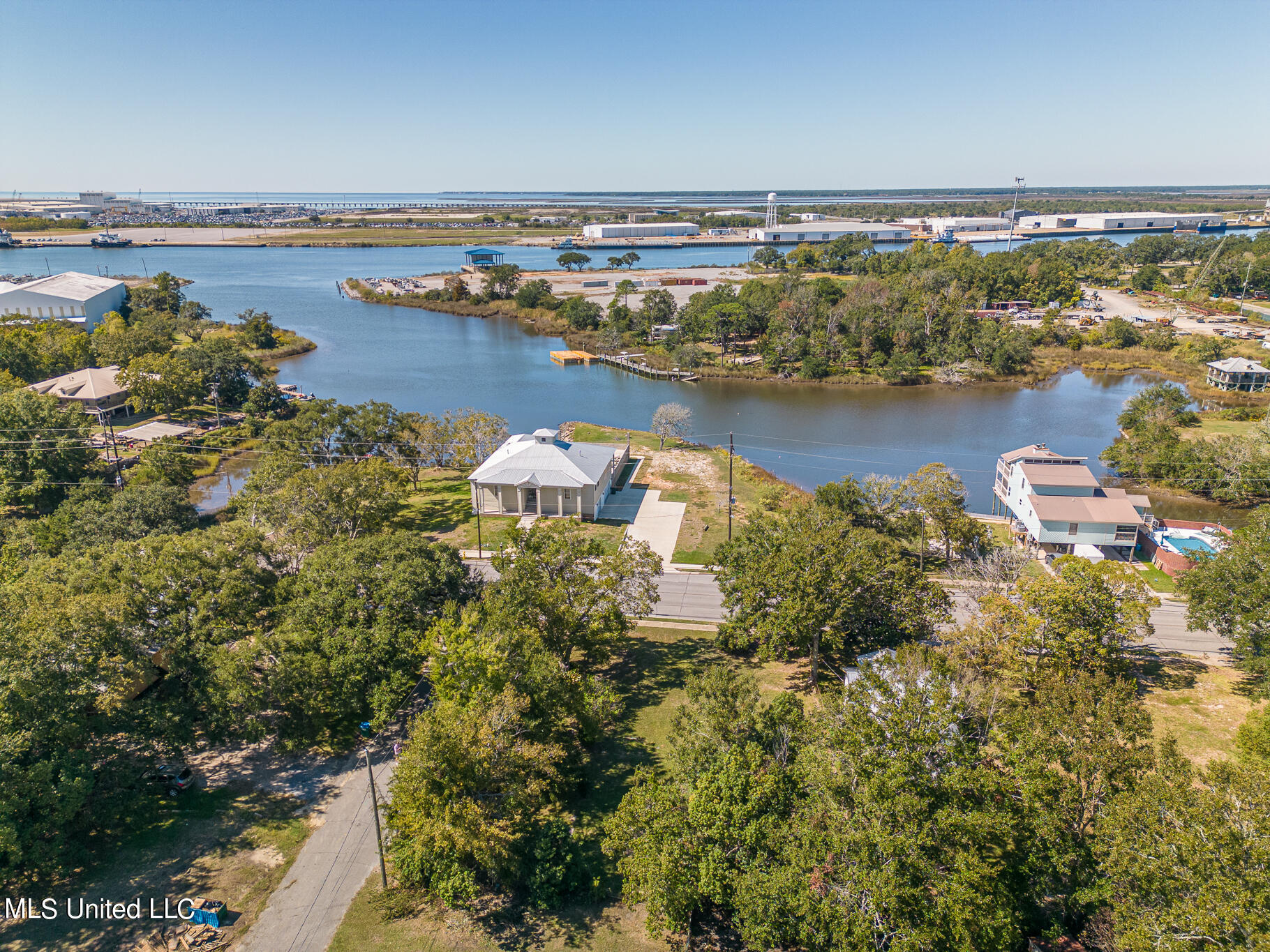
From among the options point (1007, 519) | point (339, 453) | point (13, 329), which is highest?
point (13, 329)

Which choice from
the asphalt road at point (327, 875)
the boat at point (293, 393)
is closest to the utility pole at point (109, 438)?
the boat at point (293, 393)

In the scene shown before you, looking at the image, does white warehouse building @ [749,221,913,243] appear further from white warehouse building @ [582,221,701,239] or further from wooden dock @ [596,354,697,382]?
wooden dock @ [596,354,697,382]

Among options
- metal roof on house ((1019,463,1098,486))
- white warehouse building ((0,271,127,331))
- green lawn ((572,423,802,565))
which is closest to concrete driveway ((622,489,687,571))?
green lawn ((572,423,802,565))

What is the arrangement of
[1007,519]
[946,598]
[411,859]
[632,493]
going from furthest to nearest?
[632,493], [1007,519], [946,598], [411,859]

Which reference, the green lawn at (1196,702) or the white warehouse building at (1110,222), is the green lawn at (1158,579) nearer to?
the green lawn at (1196,702)

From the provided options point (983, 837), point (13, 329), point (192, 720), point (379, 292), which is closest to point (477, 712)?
point (192, 720)

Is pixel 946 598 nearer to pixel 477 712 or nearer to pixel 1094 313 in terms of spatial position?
pixel 477 712
